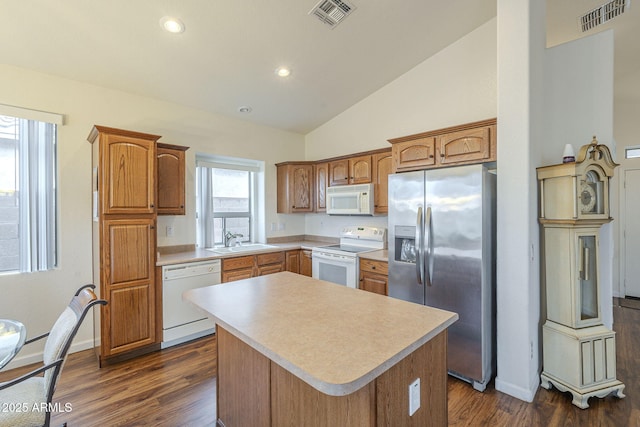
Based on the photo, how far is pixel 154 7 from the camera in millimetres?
2227

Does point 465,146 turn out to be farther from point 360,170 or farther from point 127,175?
point 127,175

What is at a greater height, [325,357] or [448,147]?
[448,147]

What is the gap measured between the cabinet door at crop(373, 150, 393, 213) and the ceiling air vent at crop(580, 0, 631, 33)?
2184 mm

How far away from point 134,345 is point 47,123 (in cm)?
225

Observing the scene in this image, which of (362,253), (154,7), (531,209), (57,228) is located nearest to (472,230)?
(531,209)

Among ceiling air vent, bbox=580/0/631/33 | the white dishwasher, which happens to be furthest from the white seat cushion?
ceiling air vent, bbox=580/0/631/33

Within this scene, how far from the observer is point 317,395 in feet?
3.83

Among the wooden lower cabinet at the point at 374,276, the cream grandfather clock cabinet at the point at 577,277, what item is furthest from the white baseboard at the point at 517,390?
the wooden lower cabinet at the point at 374,276

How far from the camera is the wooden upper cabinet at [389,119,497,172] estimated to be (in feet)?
8.04

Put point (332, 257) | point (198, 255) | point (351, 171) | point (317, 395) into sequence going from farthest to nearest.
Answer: point (351, 171) < point (332, 257) < point (198, 255) < point (317, 395)

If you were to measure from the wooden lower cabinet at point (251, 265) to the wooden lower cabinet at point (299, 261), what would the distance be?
0.10 m

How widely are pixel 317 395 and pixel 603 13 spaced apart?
3.95 m

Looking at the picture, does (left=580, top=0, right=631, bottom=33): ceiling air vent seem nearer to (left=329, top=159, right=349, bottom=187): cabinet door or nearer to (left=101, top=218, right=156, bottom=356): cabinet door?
(left=329, top=159, right=349, bottom=187): cabinet door

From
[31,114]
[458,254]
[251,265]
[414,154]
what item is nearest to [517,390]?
[458,254]
